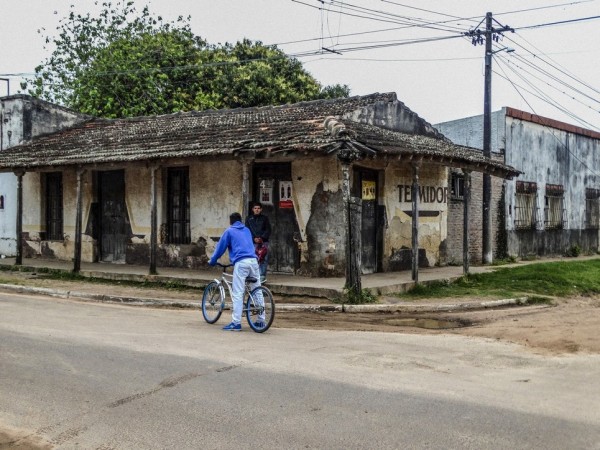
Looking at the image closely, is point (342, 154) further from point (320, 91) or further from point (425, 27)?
point (320, 91)

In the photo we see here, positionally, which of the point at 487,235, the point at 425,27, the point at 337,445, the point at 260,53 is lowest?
the point at 337,445

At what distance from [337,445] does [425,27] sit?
54.3ft

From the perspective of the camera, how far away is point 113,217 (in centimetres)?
1880

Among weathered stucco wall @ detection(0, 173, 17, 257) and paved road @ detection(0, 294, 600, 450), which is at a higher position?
weathered stucco wall @ detection(0, 173, 17, 257)

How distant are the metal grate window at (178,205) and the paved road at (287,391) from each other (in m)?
8.20

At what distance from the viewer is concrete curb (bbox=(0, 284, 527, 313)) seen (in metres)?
12.2

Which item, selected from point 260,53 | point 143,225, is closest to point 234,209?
point 143,225

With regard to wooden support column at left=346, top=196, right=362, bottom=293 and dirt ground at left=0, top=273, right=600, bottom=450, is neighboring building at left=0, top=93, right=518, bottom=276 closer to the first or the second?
wooden support column at left=346, top=196, right=362, bottom=293

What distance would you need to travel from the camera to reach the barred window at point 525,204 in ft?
74.7

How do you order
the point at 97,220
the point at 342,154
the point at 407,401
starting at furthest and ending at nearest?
the point at 97,220 < the point at 342,154 < the point at 407,401

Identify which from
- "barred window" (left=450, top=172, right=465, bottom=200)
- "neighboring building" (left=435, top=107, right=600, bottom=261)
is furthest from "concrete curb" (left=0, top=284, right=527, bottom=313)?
"neighboring building" (left=435, top=107, right=600, bottom=261)

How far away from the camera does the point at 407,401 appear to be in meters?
5.85

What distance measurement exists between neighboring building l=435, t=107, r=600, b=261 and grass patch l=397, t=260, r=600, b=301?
3.02 metres

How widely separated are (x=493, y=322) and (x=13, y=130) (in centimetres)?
1668
